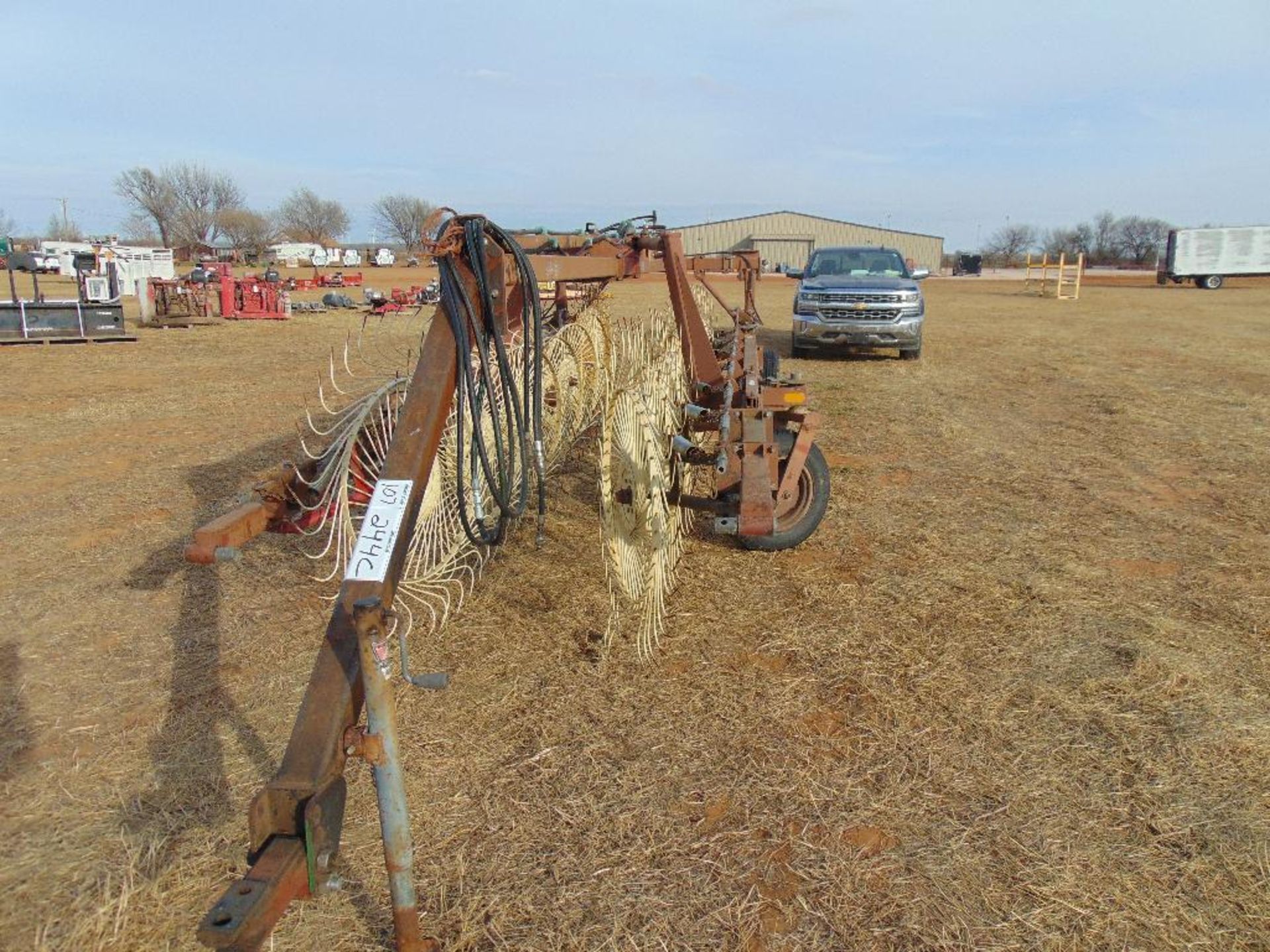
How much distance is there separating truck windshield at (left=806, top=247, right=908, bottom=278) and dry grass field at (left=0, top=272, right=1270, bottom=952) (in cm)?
805

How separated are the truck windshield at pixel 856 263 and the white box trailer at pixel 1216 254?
29.2m

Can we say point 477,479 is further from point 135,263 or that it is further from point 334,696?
point 135,263

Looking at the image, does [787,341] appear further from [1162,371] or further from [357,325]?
[357,325]

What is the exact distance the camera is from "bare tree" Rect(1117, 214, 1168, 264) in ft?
262

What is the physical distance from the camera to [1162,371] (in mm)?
11477

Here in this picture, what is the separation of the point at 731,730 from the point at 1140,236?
9452cm

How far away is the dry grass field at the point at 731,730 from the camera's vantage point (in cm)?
231

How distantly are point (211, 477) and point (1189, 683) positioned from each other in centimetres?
597

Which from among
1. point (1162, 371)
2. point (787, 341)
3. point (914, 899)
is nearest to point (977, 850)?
point (914, 899)

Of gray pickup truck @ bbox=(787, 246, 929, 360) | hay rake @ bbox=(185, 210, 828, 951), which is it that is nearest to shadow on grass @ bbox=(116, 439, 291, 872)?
hay rake @ bbox=(185, 210, 828, 951)

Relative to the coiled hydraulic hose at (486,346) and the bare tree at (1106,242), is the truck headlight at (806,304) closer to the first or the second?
the coiled hydraulic hose at (486,346)

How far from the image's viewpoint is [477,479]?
3.00 metres

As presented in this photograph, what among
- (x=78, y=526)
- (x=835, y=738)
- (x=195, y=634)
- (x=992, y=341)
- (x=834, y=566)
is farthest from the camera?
(x=992, y=341)

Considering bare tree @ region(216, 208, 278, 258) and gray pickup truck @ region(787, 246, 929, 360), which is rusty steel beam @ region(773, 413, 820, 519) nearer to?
gray pickup truck @ region(787, 246, 929, 360)
